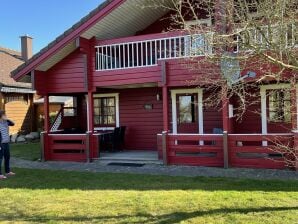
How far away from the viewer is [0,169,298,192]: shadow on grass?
24.1 feet

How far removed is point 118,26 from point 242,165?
19.9 feet

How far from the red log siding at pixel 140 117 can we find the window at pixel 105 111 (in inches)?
15.4

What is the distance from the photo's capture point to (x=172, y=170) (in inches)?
379

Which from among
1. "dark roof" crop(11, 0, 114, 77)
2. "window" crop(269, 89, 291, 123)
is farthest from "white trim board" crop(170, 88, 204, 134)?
"window" crop(269, 89, 291, 123)

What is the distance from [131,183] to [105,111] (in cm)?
674

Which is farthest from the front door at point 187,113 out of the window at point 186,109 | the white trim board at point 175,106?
the white trim board at point 175,106

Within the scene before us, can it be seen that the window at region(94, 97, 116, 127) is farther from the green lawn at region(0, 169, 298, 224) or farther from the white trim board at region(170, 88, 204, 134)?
the green lawn at region(0, 169, 298, 224)

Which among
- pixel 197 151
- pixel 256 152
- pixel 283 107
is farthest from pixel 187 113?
pixel 283 107

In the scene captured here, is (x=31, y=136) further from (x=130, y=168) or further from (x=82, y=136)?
(x=130, y=168)

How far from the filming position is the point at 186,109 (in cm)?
1271

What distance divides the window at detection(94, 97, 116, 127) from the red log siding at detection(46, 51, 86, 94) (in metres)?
2.55

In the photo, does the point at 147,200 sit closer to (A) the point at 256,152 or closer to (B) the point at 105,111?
(A) the point at 256,152

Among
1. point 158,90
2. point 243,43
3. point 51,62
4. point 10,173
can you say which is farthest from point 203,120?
point 243,43

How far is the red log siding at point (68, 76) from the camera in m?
11.8
